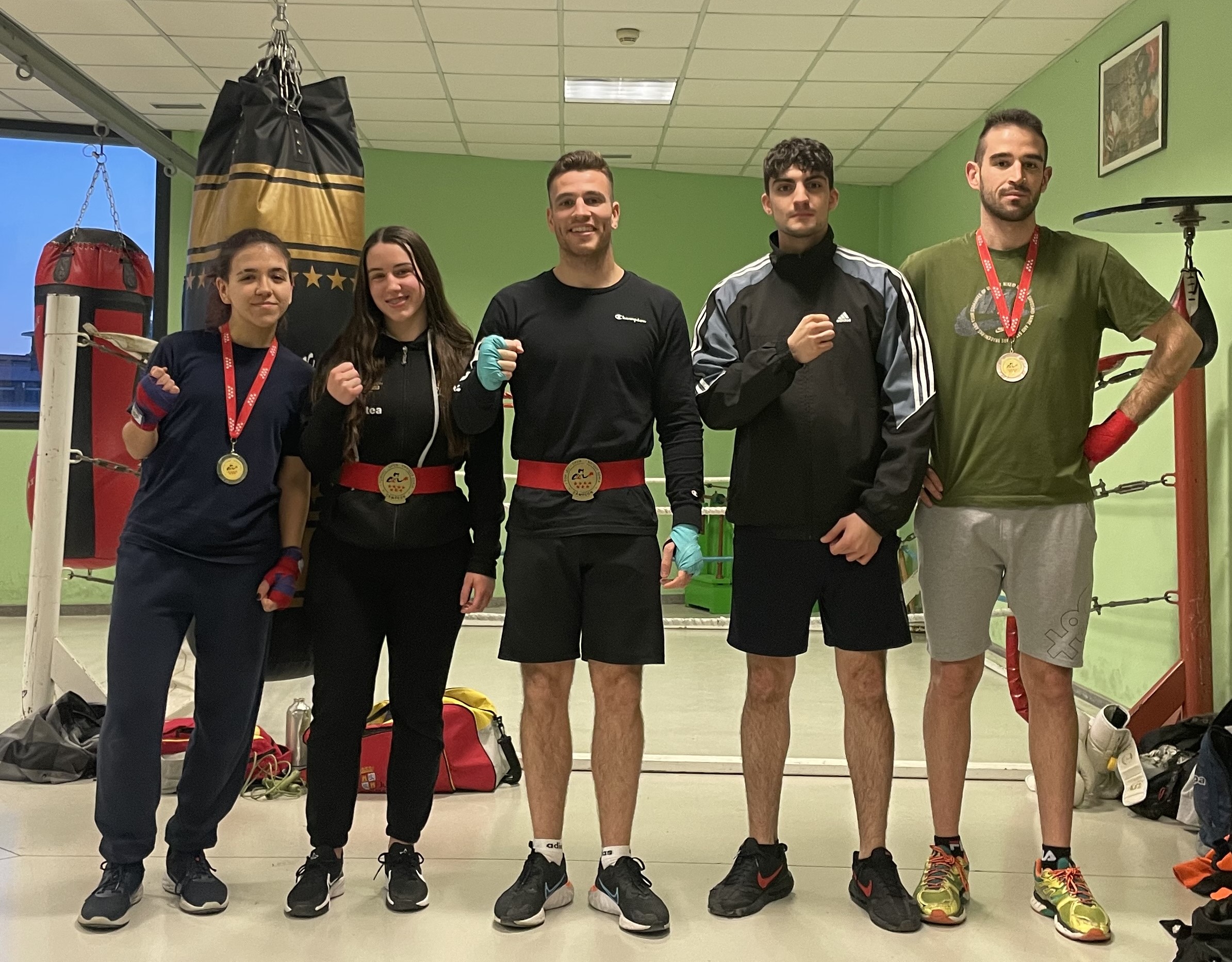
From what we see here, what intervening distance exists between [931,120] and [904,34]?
5.32 feet

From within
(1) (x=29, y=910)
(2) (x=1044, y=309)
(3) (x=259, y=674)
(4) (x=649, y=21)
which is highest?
(4) (x=649, y=21)

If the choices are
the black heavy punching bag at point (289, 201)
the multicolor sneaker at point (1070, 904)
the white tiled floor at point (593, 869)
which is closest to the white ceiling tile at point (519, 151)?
the white tiled floor at point (593, 869)

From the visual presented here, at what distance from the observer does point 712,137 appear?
787cm

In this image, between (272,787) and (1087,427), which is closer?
(1087,427)

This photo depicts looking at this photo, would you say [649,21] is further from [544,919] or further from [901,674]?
[544,919]

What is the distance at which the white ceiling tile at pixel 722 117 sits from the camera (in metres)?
7.20

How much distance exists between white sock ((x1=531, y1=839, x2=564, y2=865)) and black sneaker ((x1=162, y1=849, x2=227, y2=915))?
0.76 metres

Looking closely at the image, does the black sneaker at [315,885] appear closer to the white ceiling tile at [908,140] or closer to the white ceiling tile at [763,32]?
the white ceiling tile at [763,32]

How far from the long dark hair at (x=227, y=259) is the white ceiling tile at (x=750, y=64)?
3975 millimetres

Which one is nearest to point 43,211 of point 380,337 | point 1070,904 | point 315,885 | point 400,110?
point 400,110

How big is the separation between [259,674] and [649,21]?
4.13 metres

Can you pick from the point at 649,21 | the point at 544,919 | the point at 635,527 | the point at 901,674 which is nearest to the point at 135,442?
the point at 635,527

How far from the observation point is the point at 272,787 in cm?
375

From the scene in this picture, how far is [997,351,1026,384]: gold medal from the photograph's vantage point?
2.70 metres
